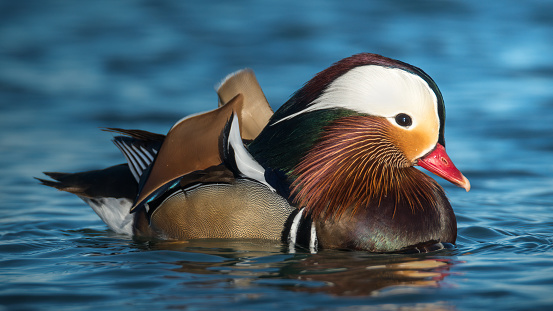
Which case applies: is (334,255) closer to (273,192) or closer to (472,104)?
(273,192)

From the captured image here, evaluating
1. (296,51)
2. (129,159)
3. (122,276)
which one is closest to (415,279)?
(122,276)

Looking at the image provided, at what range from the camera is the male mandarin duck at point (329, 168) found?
4.68m

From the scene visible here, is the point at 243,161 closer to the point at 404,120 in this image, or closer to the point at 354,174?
the point at 354,174

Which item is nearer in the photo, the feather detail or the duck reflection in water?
the duck reflection in water

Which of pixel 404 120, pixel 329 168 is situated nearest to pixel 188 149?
pixel 329 168

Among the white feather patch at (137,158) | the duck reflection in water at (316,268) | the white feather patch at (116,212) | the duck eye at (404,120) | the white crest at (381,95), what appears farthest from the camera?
the white feather patch at (116,212)

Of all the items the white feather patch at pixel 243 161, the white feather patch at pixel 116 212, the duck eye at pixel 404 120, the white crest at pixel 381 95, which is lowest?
the white feather patch at pixel 116 212

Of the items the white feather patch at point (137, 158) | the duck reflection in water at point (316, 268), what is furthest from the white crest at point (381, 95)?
the white feather patch at point (137, 158)

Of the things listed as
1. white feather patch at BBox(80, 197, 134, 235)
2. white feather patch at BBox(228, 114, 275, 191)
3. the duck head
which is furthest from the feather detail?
white feather patch at BBox(80, 197, 134, 235)

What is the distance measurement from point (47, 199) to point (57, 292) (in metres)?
2.73

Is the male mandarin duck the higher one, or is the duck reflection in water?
the male mandarin duck

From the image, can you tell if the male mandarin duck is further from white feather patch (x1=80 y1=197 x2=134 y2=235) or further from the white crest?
white feather patch (x1=80 y1=197 x2=134 y2=235)

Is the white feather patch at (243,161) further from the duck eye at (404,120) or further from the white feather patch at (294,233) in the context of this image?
the duck eye at (404,120)

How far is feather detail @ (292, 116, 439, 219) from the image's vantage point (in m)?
4.76
